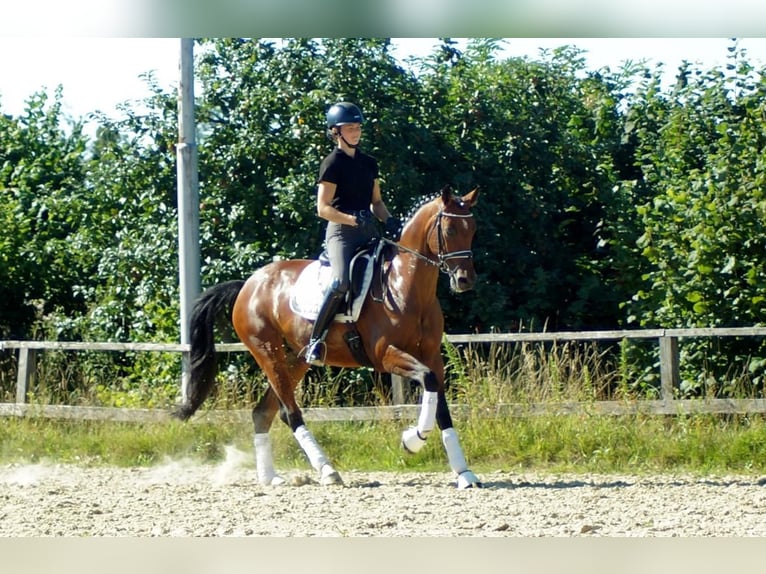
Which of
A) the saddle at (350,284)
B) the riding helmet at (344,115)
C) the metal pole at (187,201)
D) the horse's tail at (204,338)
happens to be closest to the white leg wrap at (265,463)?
the horse's tail at (204,338)

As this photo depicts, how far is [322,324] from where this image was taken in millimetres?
8094

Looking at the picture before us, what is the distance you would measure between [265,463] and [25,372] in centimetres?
409

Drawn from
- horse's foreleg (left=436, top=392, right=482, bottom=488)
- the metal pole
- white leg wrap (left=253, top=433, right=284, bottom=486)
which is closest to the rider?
white leg wrap (left=253, top=433, right=284, bottom=486)

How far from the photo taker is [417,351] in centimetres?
788

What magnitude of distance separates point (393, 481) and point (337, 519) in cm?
195

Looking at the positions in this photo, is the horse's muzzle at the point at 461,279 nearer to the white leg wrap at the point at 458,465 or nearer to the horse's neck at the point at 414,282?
the horse's neck at the point at 414,282

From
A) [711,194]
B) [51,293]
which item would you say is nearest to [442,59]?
[711,194]

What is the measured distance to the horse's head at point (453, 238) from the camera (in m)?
7.37

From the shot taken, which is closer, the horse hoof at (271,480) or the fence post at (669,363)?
the horse hoof at (271,480)

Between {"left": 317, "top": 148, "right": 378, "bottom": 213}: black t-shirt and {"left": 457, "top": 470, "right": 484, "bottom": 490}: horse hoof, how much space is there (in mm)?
2101

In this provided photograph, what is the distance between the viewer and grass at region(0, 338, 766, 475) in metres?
8.62

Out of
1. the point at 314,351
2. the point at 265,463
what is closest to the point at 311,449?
the point at 265,463

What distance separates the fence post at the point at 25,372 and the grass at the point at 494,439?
1.54ft

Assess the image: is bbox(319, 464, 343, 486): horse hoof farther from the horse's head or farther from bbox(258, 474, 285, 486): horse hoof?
the horse's head
